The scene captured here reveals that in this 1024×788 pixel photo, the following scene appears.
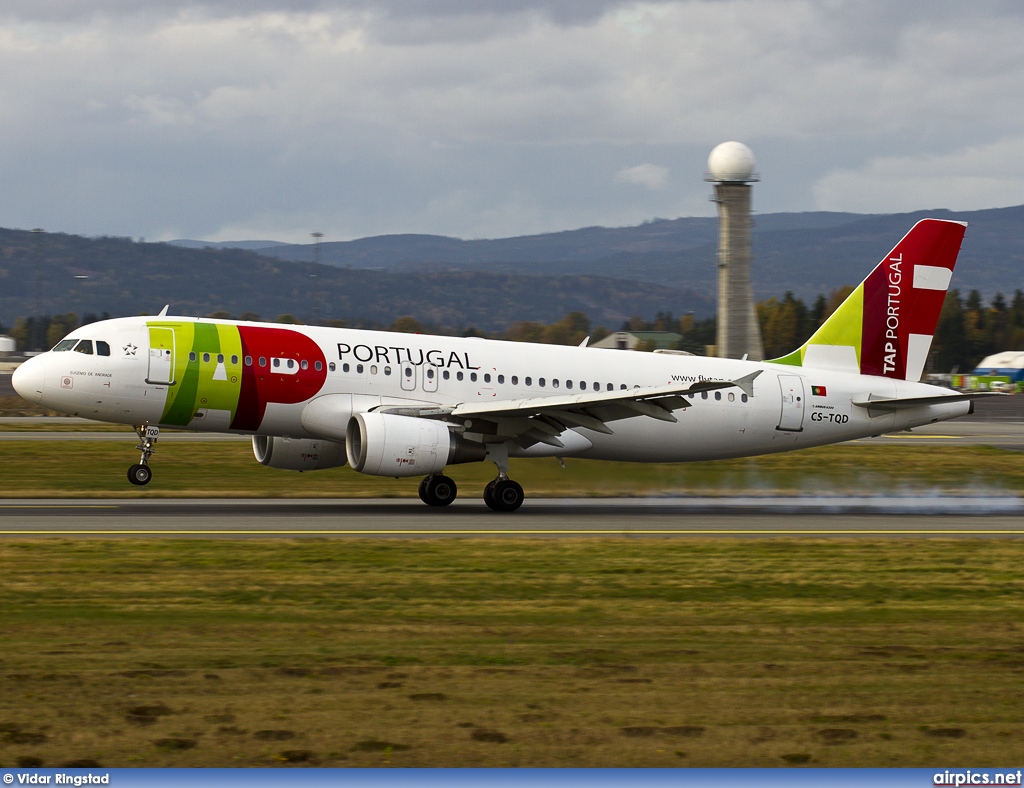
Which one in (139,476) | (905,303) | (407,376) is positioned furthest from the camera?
(905,303)

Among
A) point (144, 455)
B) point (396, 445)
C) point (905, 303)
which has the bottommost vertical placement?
point (144, 455)

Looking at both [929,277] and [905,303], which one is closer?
[905,303]

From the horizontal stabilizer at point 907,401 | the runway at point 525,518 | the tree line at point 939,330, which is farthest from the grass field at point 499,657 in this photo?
the tree line at point 939,330

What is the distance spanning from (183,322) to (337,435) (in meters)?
4.13

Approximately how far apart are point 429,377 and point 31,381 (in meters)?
8.43

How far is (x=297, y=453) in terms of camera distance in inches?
1069

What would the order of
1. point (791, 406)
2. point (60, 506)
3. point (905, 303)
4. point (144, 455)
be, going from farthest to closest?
point (905, 303)
point (791, 406)
point (144, 455)
point (60, 506)

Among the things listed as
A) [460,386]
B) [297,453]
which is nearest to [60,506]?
[297,453]

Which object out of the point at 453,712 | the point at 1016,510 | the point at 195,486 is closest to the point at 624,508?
the point at 1016,510

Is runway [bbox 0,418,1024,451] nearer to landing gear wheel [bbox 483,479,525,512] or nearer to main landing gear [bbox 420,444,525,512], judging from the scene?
main landing gear [bbox 420,444,525,512]

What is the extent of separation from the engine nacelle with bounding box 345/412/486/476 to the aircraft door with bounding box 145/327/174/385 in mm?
3956

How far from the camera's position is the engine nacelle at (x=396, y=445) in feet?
79.3

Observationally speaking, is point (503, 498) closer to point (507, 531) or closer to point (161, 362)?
point (507, 531)

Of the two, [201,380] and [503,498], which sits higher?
[201,380]
